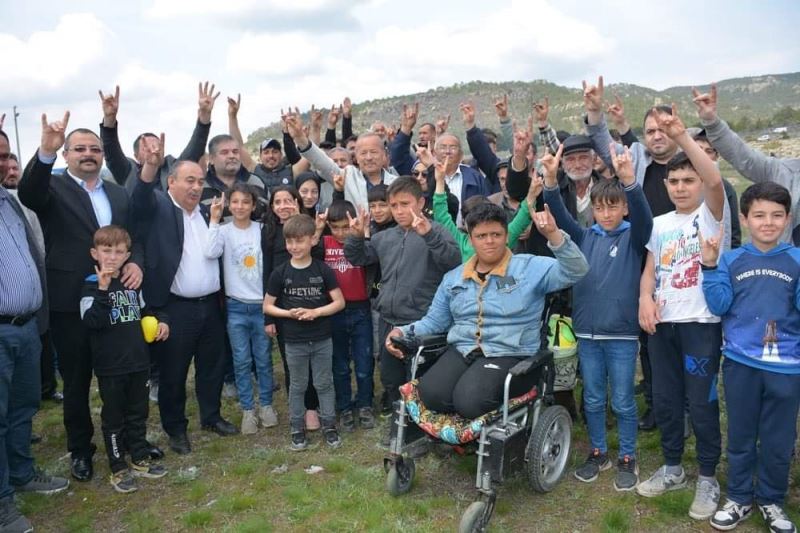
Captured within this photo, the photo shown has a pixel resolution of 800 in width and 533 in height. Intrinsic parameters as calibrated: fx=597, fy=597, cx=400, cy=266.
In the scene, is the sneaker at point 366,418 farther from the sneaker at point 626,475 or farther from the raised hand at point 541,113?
the raised hand at point 541,113

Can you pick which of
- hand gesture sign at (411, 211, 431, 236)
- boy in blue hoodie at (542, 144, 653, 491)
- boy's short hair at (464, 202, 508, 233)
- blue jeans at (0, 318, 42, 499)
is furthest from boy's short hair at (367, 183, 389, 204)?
blue jeans at (0, 318, 42, 499)

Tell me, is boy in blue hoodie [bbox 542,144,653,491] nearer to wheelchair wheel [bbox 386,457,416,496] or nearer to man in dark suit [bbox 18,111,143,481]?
wheelchair wheel [bbox 386,457,416,496]

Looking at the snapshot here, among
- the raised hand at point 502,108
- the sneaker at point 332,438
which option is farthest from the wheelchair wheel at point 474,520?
the raised hand at point 502,108

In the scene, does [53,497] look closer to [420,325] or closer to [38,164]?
[38,164]

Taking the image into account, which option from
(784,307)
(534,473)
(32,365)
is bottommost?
(534,473)

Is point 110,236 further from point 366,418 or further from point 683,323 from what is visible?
point 683,323

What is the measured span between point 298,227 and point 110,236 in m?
1.45

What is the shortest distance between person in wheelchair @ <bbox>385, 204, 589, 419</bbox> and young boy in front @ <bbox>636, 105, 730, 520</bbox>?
610mm

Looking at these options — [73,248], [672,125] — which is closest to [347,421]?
[73,248]

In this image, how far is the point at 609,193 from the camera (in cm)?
423

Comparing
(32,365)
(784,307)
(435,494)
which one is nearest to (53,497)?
(32,365)

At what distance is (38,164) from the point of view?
A: 13.8ft

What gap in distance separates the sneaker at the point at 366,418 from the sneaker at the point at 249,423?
997 mm

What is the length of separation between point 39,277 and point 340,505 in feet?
8.88
